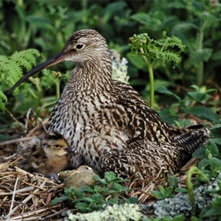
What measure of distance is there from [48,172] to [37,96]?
1693 mm

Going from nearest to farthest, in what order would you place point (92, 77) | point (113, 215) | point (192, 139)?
point (113, 215), point (92, 77), point (192, 139)

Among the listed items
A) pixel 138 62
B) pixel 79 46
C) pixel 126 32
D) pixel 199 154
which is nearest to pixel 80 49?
pixel 79 46

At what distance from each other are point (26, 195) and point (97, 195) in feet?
2.83

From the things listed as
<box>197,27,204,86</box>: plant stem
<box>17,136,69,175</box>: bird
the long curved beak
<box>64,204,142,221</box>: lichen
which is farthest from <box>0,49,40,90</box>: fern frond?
<box>197,27,204,86</box>: plant stem

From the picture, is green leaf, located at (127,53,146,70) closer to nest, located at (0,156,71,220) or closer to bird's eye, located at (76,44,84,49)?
bird's eye, located at (76,44,84,49)

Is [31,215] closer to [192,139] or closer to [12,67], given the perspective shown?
[12,67]

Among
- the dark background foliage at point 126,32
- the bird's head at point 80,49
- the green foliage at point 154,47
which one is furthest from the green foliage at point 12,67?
the green foliage at point 154,47

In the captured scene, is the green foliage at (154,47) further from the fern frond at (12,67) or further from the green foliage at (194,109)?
the fern frond at (12,67)

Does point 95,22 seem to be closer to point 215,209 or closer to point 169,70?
point 169,70

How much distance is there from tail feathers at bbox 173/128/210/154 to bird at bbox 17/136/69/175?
118 centimetres

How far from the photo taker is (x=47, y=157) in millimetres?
7863

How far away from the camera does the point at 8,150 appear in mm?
8680

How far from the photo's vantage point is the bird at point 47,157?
784cm

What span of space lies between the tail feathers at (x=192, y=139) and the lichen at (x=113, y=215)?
75.9 inches
